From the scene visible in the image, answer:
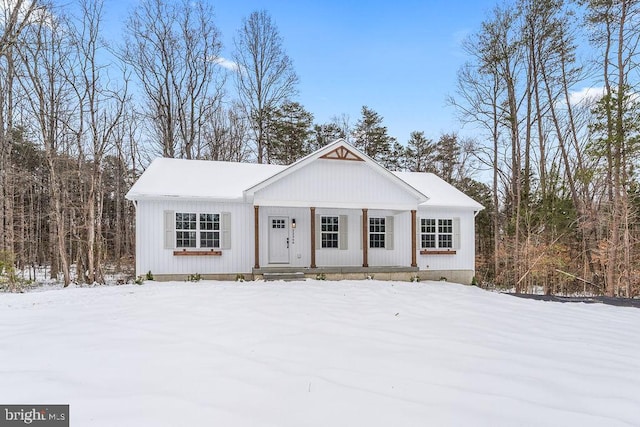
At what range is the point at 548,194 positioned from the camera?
17.5m

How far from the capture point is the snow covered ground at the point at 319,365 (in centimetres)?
258

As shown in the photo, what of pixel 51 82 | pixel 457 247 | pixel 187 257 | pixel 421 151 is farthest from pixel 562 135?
pixel 51 82

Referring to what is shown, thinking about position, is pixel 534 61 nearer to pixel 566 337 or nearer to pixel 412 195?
pixel 412 195

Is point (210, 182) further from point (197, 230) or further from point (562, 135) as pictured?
point (562, 135)

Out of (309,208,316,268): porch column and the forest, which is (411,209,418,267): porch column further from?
the forest

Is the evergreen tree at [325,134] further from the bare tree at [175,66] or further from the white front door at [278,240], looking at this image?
the white front door at [278,240]

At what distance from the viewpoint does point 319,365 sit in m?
3.51

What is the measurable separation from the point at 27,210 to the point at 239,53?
16.2 meters

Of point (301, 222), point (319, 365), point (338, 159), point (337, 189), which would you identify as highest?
point (338, 159)

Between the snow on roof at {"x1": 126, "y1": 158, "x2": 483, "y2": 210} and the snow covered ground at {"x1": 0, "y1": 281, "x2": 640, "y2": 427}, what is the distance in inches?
218

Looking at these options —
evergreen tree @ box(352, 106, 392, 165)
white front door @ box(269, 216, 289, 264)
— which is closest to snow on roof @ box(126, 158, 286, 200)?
white front door @ box(269, 216, 289, 264)

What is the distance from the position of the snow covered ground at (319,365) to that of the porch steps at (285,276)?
176 inches

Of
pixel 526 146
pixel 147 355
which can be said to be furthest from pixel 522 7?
pixel 147 355

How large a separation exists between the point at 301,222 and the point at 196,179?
400 centimetres
